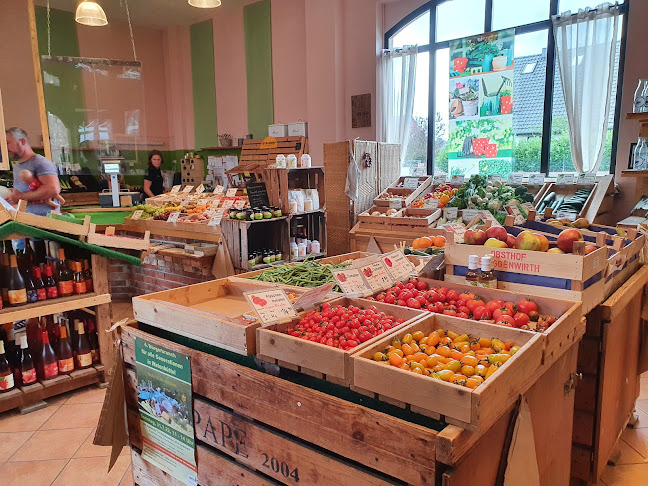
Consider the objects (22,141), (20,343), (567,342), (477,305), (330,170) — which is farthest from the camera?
(330,170)

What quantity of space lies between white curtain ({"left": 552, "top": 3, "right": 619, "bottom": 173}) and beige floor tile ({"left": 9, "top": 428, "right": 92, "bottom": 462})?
5910 mm

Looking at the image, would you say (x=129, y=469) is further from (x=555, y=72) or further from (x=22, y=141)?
(x=555, y=72)

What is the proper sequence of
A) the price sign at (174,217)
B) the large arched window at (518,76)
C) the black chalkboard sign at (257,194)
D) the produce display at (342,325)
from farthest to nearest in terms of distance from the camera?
the large arched window at (518,76)
the price sign at (174,217)
the black chalkboard sign at (257,194)
the produce display at (342,325)

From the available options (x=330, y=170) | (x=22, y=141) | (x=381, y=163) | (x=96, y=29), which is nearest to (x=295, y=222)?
(x=330, y=170)

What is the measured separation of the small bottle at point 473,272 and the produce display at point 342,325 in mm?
466

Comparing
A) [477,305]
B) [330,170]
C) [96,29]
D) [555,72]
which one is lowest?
[477,305]

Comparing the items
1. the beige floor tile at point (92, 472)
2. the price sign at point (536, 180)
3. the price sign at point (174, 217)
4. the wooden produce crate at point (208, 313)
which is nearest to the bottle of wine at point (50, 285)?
the beige floor tile at point (92, 472)

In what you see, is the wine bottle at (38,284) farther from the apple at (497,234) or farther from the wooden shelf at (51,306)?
the apple at (497,234)

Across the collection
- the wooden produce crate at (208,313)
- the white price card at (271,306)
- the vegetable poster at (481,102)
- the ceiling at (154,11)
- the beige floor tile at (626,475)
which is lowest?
the beige floor tile at (626,475)

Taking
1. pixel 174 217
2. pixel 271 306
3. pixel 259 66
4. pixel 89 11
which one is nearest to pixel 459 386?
pixel 271 306

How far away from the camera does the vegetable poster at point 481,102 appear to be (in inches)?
259

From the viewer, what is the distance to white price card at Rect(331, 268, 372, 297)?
1.91 metres

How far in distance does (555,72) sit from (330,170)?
10.7 feet

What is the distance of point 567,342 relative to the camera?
1.75 m
